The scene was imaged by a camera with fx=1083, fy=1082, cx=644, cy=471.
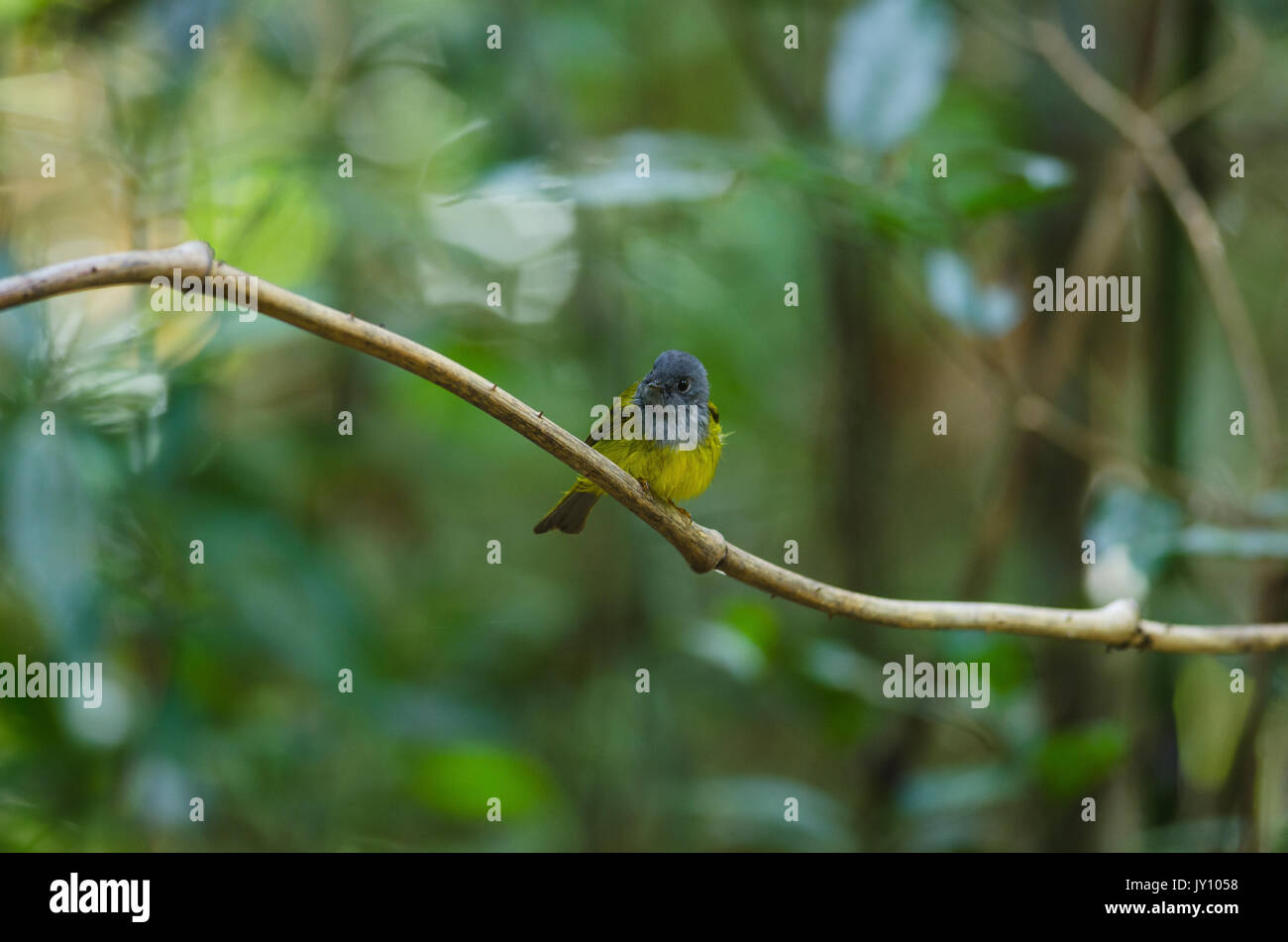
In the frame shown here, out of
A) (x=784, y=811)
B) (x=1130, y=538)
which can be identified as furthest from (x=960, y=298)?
(x=784, y=811)

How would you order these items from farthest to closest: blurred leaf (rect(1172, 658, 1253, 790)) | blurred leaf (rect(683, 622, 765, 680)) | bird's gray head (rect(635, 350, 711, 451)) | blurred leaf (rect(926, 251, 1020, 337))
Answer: blurred leaf (rect(1172, 658, 1253, 790)) < blurred leaf (rect(683, 622, 765, 680)) < blurred leaf (rect(926, 251, 1020, 337)) < bird's gray head (rect(635, 350, 711, 451))

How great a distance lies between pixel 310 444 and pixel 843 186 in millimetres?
2551

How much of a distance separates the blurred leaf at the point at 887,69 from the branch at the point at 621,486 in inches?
51.7

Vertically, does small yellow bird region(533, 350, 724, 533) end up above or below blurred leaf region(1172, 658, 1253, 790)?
above

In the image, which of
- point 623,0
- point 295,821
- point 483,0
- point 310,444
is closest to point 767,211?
point 623,0

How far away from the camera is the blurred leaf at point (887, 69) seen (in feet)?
9.25

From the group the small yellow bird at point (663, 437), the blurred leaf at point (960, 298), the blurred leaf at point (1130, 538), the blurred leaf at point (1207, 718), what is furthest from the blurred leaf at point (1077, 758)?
the blurred leaf at point (1207, 718)

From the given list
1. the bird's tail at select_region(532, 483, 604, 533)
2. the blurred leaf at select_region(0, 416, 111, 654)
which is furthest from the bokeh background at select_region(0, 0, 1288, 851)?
the bird's tail at select_region(532, 483, 604, 533)

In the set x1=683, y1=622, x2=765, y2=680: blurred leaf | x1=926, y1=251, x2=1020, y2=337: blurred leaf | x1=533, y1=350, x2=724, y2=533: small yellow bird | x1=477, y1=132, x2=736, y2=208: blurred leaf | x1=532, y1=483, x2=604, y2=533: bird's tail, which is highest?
x1=477, y1=132, x2=736, y2=208: blurred leaf

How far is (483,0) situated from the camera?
14.2ft

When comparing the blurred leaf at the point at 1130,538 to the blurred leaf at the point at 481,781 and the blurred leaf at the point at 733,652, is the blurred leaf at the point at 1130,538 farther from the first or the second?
the blurred leaf at the point at 481,781

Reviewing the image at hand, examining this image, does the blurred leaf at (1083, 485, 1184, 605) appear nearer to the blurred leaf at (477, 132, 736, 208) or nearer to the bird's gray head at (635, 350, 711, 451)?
the bird's gray head at (635, 350, 711, 451)

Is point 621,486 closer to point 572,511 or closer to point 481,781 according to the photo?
point 572,511

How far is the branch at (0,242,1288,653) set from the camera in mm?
1373
